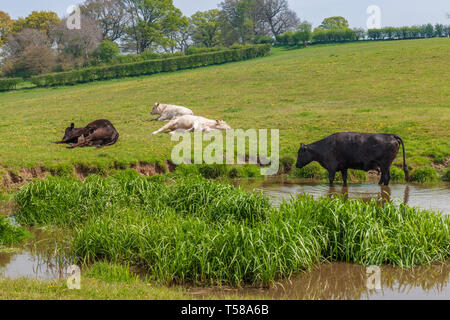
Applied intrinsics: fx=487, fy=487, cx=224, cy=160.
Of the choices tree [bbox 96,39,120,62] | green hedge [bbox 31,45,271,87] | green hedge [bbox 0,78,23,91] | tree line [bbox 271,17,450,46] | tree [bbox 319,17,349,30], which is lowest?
green hedge [bbox 0,78,23,91]

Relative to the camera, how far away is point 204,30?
96125 mm

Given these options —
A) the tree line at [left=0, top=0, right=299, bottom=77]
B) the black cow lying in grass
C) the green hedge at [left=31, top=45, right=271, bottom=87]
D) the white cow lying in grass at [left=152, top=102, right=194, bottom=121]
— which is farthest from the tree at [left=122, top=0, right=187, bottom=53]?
the black cow lying in grass

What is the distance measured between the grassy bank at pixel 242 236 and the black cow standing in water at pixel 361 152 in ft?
18.2

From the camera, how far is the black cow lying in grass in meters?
19.1

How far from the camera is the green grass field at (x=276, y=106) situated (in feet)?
60.0

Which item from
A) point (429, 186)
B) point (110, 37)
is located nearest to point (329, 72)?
point (429, 186)

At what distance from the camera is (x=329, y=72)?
40594 millimetres

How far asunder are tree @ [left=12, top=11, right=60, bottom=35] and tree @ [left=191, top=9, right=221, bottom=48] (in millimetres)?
27523

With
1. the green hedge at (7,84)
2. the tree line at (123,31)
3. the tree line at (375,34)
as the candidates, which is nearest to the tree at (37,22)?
the tree line at (123,31)

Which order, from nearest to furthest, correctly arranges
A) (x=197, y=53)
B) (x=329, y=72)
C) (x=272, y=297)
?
(x=272, y=297) < (x=329, y=72) < (x=197, y=53)

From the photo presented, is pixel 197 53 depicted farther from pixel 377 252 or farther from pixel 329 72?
pixel 377 252

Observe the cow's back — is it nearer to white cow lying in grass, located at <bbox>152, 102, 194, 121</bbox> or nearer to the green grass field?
the green grass field

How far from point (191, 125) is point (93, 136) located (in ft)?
16.5
